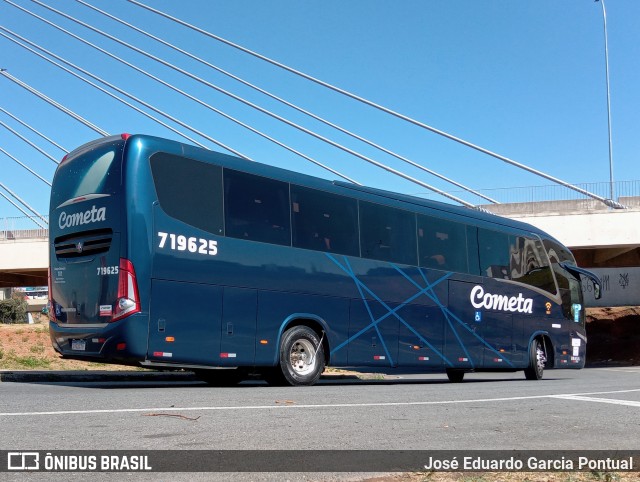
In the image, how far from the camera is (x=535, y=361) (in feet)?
59.1

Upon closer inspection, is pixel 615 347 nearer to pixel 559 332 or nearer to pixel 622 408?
pixel 559 332

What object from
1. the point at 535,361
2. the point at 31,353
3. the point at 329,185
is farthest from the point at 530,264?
the point at 31,353

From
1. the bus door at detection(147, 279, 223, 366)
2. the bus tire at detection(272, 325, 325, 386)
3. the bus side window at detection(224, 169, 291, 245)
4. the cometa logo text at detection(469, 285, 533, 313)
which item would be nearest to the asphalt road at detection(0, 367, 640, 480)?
the bus door at detection(147, 279, 223, 366)

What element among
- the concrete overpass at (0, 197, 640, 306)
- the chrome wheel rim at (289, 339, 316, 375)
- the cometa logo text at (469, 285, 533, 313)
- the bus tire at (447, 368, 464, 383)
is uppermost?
the concrete overpass at (0, 197, 640, 306)

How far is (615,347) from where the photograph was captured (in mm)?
50656

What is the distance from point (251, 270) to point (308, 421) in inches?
195

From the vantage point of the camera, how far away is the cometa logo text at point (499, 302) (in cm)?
1660

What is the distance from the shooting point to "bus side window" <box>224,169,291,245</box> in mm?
11828

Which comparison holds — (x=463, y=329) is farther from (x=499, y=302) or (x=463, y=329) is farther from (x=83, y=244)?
(x=83, y=244)

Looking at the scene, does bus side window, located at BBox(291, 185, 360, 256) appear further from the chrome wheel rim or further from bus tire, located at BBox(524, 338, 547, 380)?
bus tire, located at BBox(524, 338, 547, 380)

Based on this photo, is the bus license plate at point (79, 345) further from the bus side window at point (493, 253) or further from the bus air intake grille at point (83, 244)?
the bus side window at point (493, 253)

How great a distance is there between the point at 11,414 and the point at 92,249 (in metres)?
4.27

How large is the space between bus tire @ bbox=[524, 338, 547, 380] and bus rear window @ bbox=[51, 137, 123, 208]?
36.4ft

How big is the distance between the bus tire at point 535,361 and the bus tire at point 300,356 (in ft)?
22.7
